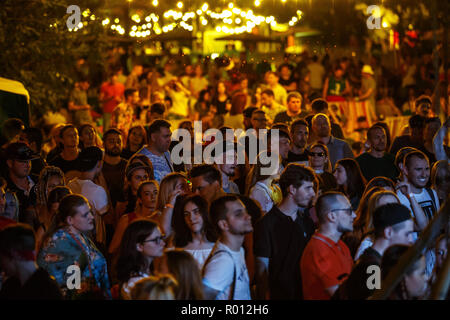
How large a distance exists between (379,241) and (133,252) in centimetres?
184

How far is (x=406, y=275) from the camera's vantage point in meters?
5.42

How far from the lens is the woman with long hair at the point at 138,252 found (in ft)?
19.9

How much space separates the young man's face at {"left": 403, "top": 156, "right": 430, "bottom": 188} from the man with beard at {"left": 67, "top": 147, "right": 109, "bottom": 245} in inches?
126

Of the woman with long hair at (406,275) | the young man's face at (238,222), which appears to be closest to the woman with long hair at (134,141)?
the young man's face at (238,222)

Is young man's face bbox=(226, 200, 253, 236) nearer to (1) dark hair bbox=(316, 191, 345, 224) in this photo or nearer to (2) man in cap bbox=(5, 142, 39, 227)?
(1) dark hair bbox=(316, 191, 345, 224)

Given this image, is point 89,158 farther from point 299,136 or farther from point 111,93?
point 111,93

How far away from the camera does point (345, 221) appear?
6.52 metres

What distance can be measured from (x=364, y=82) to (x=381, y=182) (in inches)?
416

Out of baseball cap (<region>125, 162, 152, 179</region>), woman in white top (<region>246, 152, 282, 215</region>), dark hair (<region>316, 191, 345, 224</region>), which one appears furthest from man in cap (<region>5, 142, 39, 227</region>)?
dark hair (<region>316, 191, 345, 224</region>)

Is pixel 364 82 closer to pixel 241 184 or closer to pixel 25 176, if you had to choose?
pixel 241 184

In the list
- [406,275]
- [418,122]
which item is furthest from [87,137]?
[406,275]

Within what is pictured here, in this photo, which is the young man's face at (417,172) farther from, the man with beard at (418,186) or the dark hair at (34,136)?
the dark hair at (34,136)
